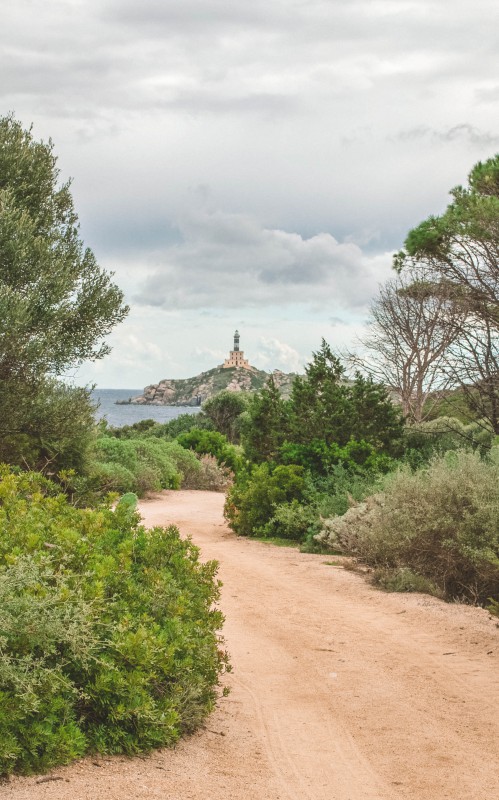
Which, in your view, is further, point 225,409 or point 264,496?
point 225,409

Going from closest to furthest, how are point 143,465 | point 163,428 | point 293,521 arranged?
point 293,521
point 143,465
point 163,428

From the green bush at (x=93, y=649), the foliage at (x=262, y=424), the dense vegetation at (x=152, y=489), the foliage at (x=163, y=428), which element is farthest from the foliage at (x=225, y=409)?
the green bush at (x=93, y=649)

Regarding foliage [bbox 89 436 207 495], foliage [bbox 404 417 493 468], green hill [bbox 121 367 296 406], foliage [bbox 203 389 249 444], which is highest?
green hill [bbox 121 367 296 406]

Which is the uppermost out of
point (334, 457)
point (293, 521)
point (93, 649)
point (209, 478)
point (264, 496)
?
point (334, 457)

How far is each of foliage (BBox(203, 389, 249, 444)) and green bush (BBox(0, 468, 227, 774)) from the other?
1554 inches

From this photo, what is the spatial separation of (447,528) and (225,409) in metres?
36.0

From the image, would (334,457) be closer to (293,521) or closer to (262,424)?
(293,521)

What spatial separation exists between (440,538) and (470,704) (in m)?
4.07

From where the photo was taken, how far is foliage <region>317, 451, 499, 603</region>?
9.51 metres

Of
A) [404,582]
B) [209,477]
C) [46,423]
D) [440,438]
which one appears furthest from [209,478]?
[404,582]

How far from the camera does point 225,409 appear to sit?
4553 centimetres

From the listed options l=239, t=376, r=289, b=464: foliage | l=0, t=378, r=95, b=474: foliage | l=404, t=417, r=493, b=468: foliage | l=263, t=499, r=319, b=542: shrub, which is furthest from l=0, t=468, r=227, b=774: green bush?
l=239, t=376, r=289, b=464: foliage

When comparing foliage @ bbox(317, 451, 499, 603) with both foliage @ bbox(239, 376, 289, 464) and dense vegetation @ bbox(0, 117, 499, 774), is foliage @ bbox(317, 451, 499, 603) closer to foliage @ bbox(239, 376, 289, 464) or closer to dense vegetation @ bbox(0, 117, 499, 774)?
dense vegetation @ bbox(0, 117, 499, 774)

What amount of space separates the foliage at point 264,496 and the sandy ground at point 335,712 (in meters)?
5.23
